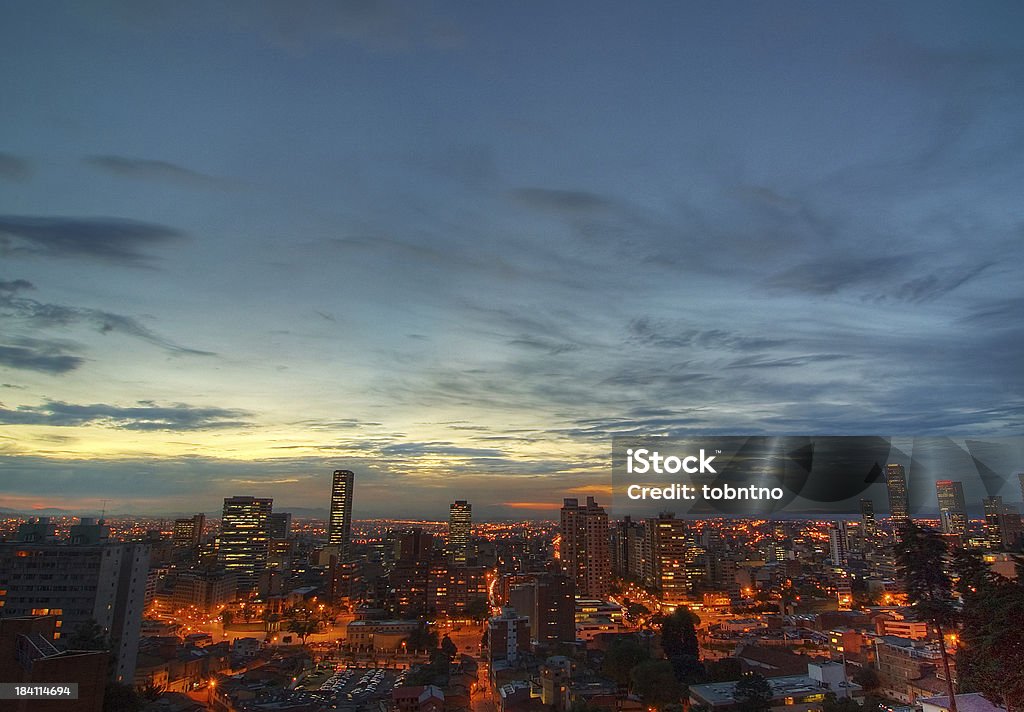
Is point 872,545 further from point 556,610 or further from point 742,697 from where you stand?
point 742,697

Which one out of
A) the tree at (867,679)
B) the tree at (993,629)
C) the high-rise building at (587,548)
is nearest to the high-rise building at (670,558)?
the high-rise building at (587,548)

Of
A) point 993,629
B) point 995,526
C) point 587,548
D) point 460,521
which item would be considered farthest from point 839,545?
point 993,629

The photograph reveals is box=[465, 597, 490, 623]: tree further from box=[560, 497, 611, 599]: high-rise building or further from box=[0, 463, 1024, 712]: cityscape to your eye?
box=[560, 497, 611, 599]: high-rise building

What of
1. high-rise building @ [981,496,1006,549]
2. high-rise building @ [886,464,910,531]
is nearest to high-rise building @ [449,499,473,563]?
high-rise building @ [981,496,1006,549]

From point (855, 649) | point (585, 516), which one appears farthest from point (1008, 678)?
point (585, 516)

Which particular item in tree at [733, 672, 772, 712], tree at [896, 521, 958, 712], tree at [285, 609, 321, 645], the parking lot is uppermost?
tree at [896, 521, 958, 712]
